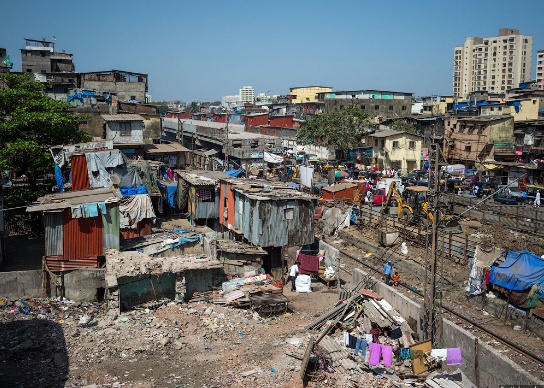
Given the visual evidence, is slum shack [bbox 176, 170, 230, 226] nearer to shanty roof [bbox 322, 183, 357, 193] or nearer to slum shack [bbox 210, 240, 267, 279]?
slum shack [bbox 210, 240, 267, 279]

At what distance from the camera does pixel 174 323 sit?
14.5 meters

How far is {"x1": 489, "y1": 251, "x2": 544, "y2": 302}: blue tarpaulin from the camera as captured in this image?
50.1 feet

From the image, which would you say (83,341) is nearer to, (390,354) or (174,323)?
(174,323)

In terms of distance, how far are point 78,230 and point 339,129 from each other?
1291 inches

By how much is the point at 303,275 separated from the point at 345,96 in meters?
54.8

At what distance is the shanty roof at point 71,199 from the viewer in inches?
640

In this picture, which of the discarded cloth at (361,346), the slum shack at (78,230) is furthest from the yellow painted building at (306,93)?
the discarded cloth at (361,346)

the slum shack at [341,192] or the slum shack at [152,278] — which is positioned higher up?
the slum shack at [341,192]

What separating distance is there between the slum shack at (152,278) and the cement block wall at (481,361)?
276 inches

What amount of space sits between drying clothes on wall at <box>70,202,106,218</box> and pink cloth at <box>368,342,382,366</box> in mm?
10412

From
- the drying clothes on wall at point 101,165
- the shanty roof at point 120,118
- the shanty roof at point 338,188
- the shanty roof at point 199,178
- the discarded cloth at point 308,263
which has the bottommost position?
the discarded cloth at point 308,263

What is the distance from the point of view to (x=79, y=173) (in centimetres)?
2272

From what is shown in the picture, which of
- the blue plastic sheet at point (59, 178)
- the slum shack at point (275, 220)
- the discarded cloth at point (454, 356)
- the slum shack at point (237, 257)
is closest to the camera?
the discarded cloth at point (454, 356)

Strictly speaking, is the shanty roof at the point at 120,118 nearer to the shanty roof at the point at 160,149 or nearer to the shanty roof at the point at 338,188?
the shanty roof at the point at 160,149
